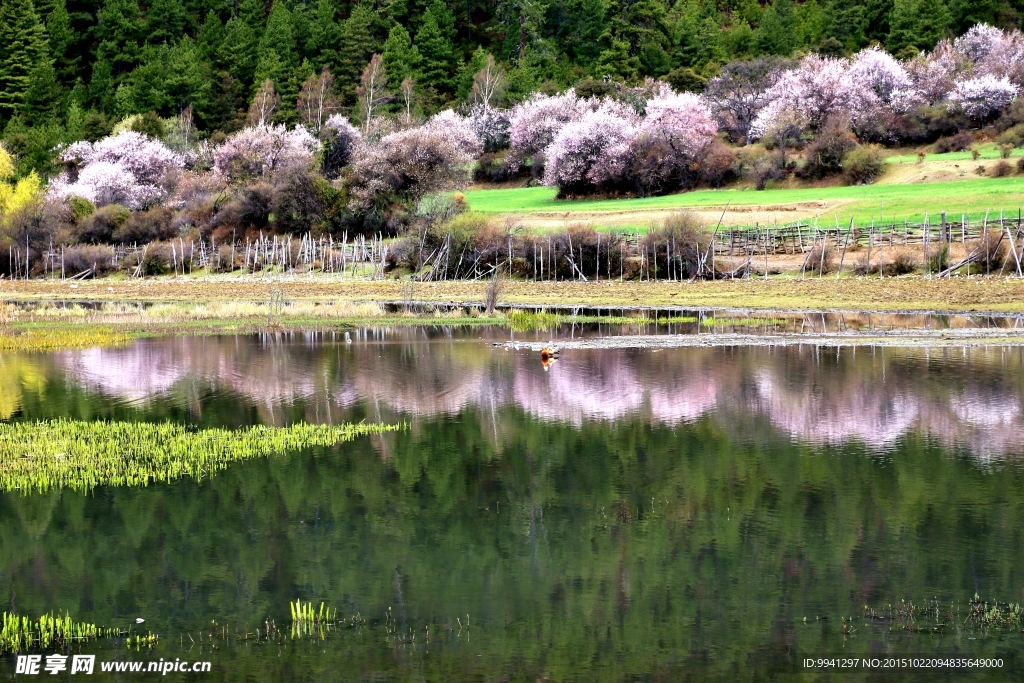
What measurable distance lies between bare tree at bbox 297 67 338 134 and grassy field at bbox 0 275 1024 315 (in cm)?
4193

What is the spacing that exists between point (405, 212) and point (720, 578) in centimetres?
6402

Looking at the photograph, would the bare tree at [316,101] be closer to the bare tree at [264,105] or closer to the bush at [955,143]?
the bare tree at [264,105]

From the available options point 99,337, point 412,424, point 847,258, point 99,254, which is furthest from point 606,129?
point 412,424

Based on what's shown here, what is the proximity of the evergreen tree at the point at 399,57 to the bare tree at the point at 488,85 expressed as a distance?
4018 millimetres

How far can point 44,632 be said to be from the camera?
1205 cm

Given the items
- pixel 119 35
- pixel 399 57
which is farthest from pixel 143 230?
pixel 119 35

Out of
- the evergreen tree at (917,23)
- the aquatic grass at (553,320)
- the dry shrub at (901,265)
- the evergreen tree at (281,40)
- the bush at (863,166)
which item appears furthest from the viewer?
the evergreen tree at (281,40)

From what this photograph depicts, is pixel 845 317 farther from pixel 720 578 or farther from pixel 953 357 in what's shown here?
pixel 720 578

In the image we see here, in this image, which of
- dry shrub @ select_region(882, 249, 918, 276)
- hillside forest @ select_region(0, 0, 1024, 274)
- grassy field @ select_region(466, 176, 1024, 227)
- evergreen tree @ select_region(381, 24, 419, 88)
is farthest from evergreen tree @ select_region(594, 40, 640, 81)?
dry shrub @ select_region(882, 249, 918, 276)

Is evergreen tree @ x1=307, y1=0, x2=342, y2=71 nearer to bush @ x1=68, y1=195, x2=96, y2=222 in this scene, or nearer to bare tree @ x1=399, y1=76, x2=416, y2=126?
bare tree @ x1=399, y1=76, x2=416, y2=126

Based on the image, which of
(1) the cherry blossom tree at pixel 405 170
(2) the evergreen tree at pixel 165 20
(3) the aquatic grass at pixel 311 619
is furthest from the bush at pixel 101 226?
(3) the aquatic grass at pixel 311 619

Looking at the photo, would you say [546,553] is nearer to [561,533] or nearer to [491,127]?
[561,533]

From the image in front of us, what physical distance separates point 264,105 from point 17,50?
34569 mm

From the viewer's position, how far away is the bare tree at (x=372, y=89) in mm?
105062
